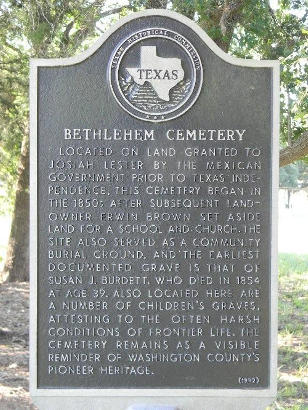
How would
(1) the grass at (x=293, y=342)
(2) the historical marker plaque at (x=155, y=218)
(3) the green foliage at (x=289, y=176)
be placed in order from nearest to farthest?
(2) the historical marker plaque at (x=155, y=218)
(1) the grass at (x=293, y=342)
(3) the green foliage at (x=289, y=176)

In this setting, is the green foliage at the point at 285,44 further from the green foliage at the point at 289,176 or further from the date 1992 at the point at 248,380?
the green foliage at the point at 289,176

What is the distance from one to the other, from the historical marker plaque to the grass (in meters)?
2.39

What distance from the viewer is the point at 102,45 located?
444 centimetres

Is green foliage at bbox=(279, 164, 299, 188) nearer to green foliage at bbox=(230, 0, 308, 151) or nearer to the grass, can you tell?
the grass

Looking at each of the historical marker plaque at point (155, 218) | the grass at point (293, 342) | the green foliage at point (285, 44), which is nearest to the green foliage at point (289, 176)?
the grass at point (293, 342)

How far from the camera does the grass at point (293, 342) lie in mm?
6875

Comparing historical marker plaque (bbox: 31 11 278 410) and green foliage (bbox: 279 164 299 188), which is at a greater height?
green foliage (bbox: 279 164 299 188)

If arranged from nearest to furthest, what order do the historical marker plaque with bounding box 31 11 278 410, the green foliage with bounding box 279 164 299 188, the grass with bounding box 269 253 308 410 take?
the historical marker plaque with bounding box 31 11 278 410 < the grass with bounding box 269 253 308 410 < the green foliage with bounding box 279 164 299 188

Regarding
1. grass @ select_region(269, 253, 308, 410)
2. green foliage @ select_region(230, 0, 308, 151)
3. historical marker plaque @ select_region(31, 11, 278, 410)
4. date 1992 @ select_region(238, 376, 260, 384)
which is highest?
green foliage @ select_region(230, 0, 308, 151)

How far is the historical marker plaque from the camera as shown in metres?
4.43

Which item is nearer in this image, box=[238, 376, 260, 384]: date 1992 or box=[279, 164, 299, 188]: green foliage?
box=[238, 376, 260, 384]: date 1992

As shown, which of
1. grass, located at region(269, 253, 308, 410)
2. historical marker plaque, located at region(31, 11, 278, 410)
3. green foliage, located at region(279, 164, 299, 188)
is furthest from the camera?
green foliage, located at region(279, 164, 299, 188)

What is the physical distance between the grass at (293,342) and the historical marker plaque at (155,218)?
2394 millimetres

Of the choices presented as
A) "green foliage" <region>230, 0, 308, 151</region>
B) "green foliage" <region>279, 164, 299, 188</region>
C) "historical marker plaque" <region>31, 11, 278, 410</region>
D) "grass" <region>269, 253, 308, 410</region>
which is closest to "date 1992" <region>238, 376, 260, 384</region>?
"historical marker plaque" <region>31, 11, 278, 410</region>
